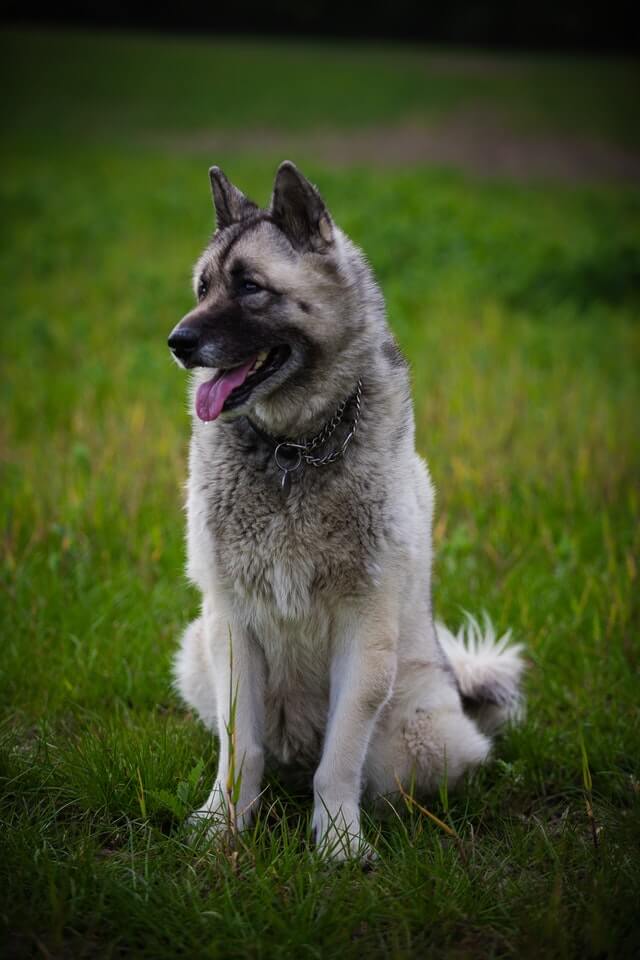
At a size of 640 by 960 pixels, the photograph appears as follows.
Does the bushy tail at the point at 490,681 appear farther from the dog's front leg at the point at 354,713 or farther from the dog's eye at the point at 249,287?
the dog's eye at the point at 249,287

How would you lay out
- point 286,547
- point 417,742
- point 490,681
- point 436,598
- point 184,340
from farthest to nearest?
point 436,598 → point 490,681 → point 417,742 → point 286,547 → point 184,340

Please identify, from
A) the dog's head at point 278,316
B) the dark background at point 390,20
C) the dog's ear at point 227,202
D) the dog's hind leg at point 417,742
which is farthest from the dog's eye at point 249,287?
the dark background at point 390,20

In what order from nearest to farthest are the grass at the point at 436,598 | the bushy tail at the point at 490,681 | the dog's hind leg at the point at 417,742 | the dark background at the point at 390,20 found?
1. the grass at the point at 436,598
2. the dog's hind leg at the point at 417,742
3. the bushy tail at the point at 490,681
4. the dark background at the point at 390,20

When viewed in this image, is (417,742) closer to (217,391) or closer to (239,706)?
(239,706)

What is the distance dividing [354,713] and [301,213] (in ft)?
4.91

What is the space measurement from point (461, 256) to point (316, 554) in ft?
28.1

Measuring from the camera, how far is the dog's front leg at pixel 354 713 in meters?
2.66

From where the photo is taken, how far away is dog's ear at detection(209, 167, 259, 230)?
9.63 feet

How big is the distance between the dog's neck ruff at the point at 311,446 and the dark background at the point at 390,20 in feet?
90.1

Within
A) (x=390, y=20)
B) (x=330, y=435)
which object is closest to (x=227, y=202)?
(x=330, y=435)

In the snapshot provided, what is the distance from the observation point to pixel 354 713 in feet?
8.73

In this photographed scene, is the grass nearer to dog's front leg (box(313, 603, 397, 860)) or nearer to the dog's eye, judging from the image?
dog's front leg (box(313, 603, 397, 860))

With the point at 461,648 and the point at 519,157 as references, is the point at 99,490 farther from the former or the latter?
the point at 519,157

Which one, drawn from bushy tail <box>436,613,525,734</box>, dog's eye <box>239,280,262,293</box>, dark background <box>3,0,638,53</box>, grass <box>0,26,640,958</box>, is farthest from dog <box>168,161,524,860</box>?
dark background <box>3,0,638,53</box>
